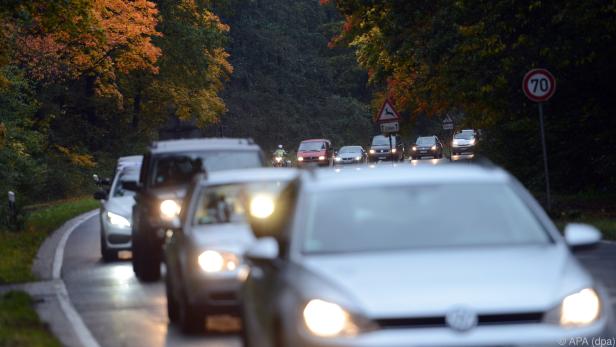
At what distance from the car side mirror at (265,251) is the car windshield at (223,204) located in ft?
16.7

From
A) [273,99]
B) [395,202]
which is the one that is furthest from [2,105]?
[273,99]

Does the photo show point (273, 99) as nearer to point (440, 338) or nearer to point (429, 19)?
point (429, 19)

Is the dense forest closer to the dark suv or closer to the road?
the road

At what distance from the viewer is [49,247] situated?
25.3 metres

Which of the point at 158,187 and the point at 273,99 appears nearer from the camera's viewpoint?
the point at 158,187

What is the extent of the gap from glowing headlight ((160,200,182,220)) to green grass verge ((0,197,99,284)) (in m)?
2.84

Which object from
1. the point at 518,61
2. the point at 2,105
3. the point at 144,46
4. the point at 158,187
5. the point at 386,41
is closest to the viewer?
the point at 158,187

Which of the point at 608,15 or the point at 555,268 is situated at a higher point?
the point at 608,15

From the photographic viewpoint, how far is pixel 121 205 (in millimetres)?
22516

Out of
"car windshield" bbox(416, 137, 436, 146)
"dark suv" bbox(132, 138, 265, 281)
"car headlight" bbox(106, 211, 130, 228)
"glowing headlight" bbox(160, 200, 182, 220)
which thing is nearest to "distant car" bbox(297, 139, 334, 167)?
"car windshield" bbox(416, 137, 436, 146)

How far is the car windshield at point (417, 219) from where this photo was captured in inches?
303

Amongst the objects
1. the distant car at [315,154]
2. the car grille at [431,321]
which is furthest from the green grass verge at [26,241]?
the distant car at [315,154]

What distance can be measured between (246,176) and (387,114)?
32.6 metres

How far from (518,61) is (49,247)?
1156cm
